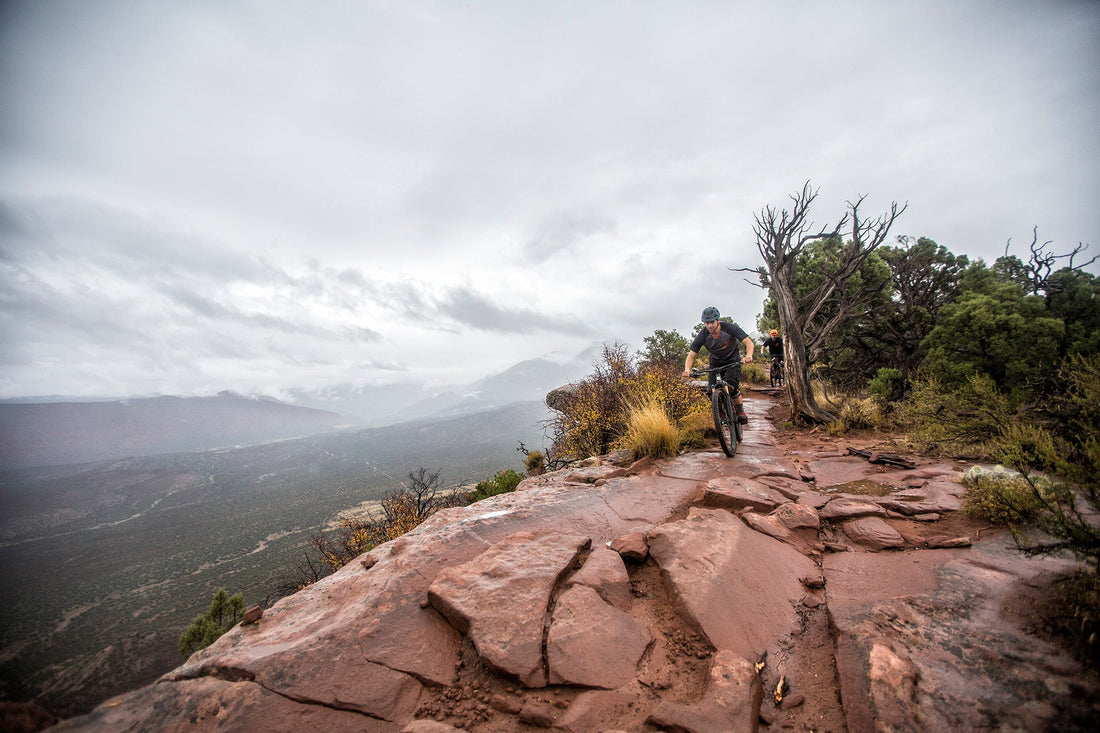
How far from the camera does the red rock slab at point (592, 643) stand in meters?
1.85

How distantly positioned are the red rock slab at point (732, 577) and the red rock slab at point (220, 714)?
1697 millimetres

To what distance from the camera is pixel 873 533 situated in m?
3.07

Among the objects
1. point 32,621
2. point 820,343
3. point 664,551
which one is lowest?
point 32,621

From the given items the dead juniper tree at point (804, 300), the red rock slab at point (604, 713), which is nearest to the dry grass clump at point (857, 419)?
the dead juniper tree at point (804, 300)

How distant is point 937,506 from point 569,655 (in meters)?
3.72

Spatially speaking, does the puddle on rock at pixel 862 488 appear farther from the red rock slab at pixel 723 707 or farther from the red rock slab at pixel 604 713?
the red rock slab at pixel 604 713

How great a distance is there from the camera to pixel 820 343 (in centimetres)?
920

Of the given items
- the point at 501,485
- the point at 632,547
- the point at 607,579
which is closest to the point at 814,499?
the point at 632,547

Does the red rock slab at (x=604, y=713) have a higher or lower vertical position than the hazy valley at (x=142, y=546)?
higher

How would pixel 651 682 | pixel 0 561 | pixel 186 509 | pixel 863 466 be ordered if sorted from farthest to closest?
pixel 186 509 < pixel 0 561 < pixel 863 466 < pixel 651 682

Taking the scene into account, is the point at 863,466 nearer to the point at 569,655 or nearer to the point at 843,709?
the point at 843,709

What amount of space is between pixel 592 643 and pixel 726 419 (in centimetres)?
521

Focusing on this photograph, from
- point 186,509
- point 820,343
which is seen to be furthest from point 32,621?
point 820,343

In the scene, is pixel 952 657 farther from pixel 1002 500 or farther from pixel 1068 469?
pixel 1002 500
